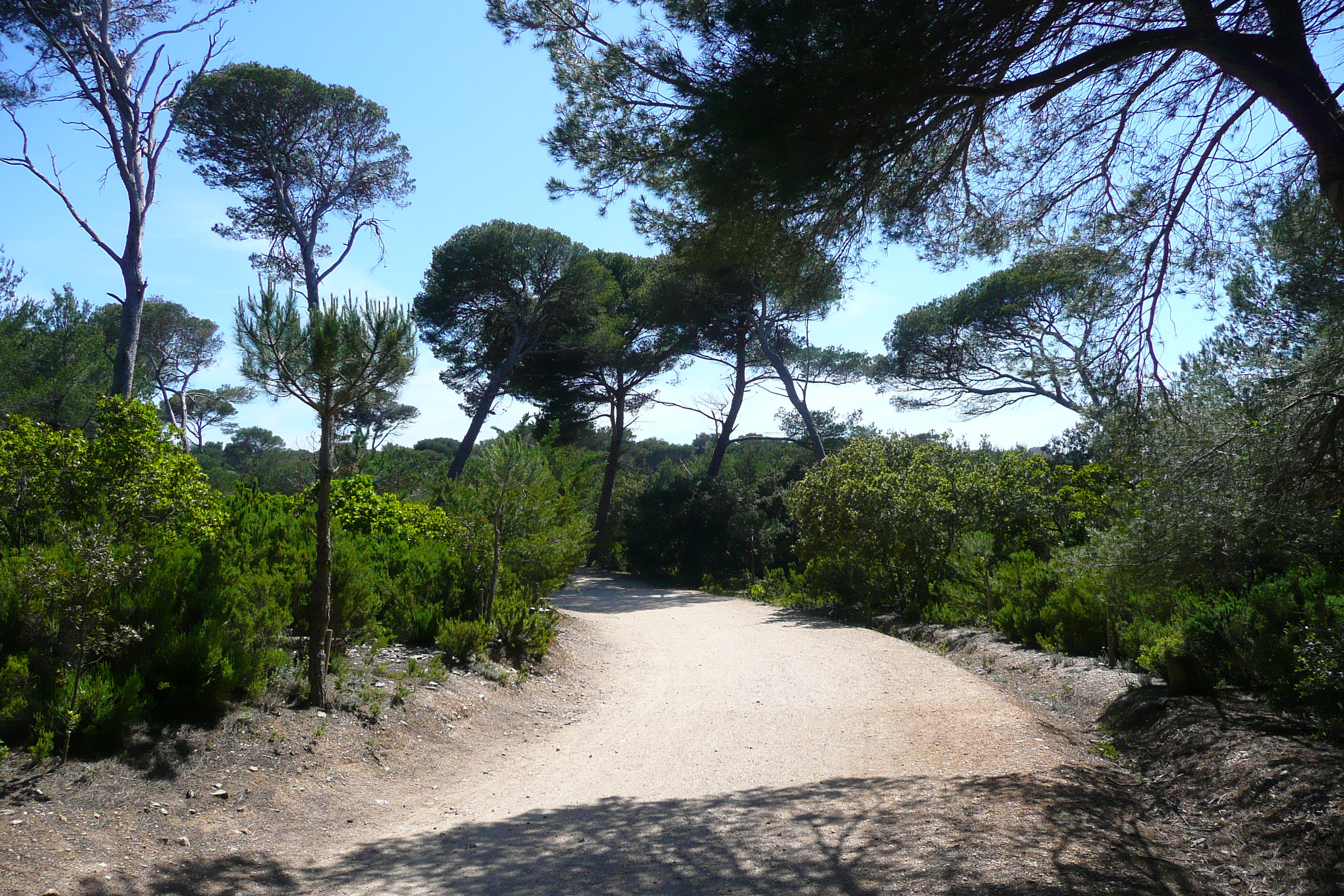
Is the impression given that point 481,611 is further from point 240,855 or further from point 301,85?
point 301,85

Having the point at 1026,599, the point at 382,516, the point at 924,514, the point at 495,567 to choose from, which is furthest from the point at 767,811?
the point at 924,514

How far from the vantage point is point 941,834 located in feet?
13.7

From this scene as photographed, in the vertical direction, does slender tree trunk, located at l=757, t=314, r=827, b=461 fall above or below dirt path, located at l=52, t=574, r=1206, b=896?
above

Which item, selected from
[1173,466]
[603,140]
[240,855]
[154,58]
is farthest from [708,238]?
[154,58]

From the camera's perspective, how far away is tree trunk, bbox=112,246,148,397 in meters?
11.9

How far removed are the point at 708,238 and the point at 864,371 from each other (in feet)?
65.2

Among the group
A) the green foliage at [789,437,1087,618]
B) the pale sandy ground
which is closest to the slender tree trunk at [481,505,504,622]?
the pale sandy ground

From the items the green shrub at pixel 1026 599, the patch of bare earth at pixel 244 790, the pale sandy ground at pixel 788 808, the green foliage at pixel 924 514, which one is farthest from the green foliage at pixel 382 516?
the green shrub at pixel 1026 599

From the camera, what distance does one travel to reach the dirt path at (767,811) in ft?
12.4

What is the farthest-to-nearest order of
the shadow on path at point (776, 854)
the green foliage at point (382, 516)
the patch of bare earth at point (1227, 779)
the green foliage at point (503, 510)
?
the green foliage at point (382, 516) → the green foliage at point (503, 510) → the patch of bare earth at point (1227, 779) → the shadow on path at point (776, 854)

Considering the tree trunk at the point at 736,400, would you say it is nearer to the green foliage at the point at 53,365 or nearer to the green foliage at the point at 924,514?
the green foliage at the point at 924,514

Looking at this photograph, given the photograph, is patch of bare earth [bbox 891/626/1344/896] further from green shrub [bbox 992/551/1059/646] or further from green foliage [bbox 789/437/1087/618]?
green foliage [bbox 789/437/1087/618]

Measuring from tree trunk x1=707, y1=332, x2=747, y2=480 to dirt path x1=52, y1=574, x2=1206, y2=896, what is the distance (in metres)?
17.5

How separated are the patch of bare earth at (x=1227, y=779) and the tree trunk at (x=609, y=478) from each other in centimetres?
2133
